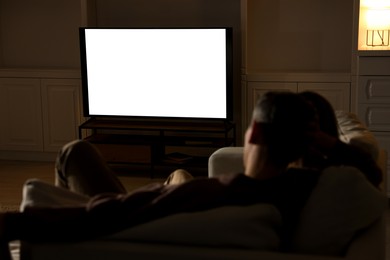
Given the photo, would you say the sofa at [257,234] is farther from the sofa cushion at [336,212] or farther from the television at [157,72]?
the television at [157,72]

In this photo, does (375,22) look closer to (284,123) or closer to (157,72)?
(157,72)

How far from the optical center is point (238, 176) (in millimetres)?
1925

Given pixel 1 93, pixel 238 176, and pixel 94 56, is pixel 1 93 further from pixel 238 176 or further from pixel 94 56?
pixel 238 176

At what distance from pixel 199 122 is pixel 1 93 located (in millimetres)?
1859

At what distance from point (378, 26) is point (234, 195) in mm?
3666

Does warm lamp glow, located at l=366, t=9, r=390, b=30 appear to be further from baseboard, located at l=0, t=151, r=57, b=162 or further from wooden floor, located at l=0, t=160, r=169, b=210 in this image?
baseboard, located at l=0, t=151, r=57, b=162

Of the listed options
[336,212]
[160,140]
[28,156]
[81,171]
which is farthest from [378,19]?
[336,212]

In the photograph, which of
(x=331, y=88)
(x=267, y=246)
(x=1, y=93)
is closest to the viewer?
(x=267, y=246)

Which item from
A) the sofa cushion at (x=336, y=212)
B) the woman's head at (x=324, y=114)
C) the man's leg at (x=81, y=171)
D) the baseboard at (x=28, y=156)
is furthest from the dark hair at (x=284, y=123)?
the baseboard at (x=28, y=156)

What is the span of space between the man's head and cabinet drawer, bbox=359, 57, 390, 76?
2.96m

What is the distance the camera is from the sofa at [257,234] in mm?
1767

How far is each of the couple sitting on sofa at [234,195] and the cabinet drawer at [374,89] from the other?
288cm

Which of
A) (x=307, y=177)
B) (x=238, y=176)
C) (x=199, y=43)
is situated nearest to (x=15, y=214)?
(x=238, y=176)

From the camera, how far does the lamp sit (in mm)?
5137
